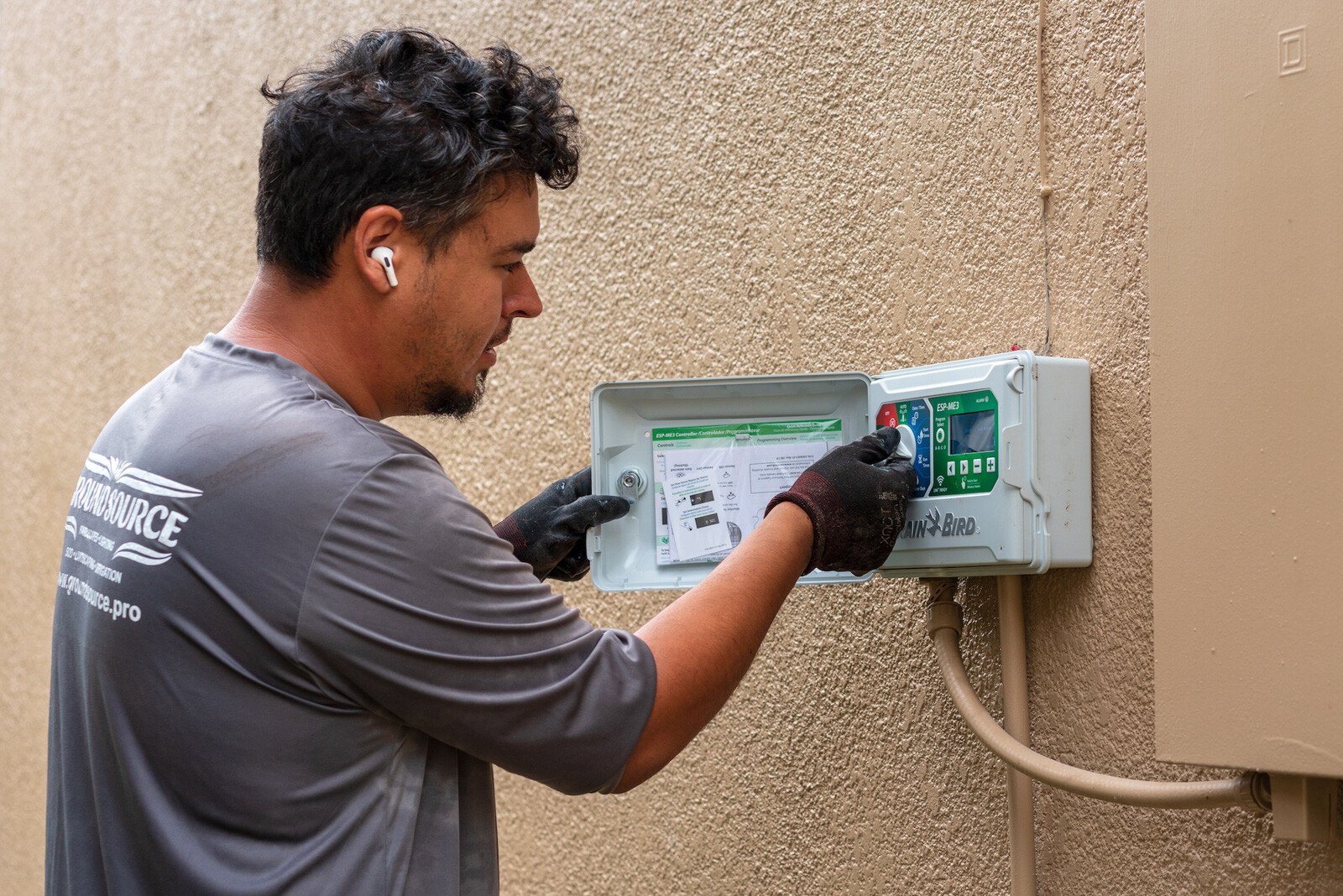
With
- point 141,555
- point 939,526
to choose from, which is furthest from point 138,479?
point 939,526

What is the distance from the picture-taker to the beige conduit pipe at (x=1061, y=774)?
3.67 feet

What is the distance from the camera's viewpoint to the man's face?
1272 millimetres

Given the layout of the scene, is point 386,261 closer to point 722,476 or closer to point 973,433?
point 722,476

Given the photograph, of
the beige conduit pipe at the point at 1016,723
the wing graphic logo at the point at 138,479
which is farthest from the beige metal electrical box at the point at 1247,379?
the wing graphic logo at the point at 138,479

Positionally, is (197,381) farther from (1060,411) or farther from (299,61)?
(299,61)

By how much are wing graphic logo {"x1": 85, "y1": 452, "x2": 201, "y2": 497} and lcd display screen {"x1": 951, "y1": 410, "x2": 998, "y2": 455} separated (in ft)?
2.52

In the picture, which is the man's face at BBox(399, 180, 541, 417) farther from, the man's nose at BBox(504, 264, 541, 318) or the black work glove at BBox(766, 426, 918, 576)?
the black work glove at BBox(766, 426, 918, 576)

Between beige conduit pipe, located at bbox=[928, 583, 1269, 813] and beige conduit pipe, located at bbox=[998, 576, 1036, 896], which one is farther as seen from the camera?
beige conduit pipe, located at bbox=[998, 576, 1036, 896]

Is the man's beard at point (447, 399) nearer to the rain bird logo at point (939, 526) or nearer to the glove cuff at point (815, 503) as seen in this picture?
the glove cuff at point (815, 503)

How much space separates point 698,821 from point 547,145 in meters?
1.05

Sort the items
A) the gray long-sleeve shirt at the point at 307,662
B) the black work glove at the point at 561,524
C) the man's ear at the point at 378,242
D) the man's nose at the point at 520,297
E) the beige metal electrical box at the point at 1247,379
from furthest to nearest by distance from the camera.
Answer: the black work glove at the point at 561,524 < the man's nose at the point at 520,297 < the man's ear at the point at 378,242 < the gray long-sleeve shirt at the point at 307,662 < the beige metal electrical box at the point at 1247,379

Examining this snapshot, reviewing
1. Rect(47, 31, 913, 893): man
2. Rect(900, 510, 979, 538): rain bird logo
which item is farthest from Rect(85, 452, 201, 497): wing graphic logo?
Rect(900, 510, 979, 538): rain bird logo

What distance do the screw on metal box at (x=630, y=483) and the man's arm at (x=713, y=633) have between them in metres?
0.25

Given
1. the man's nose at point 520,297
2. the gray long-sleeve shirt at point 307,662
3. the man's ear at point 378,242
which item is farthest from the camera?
the man's nose at point 520,297
